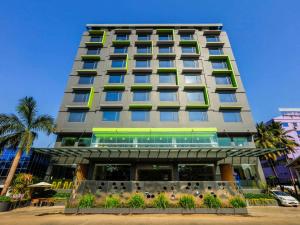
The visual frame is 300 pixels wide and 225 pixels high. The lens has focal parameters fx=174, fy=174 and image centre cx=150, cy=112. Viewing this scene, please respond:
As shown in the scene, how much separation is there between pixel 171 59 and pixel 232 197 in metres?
27.3

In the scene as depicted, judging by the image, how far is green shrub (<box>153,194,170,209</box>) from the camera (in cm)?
1427

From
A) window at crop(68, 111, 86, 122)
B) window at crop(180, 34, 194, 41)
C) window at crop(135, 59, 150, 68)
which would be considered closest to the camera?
window at crop(68, 111, 86, 122)

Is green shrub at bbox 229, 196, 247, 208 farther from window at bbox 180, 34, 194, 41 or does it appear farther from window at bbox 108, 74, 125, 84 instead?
window at bbox 180, 34, 194, 41

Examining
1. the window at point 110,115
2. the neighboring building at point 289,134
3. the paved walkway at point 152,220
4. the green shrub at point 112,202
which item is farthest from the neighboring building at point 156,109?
the neighboring building at point 289,134

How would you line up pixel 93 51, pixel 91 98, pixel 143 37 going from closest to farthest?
pixel 91 98 < pixel 93 51 < pixel 143 37

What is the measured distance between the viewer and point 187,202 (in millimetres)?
14320

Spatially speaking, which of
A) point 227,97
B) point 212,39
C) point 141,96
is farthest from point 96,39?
point 227,97

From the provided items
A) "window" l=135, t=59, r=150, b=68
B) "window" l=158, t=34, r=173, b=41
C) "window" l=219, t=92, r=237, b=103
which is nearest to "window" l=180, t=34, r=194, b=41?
"window" l=158, t=34, r=173, b=41

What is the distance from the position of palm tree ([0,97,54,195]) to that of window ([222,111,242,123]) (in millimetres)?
26332

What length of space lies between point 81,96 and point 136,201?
2215cm

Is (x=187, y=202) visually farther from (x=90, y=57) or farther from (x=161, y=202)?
(x=90, y=57)

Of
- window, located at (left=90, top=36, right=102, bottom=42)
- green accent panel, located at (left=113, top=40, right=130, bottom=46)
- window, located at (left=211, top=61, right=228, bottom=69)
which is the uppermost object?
window, located at (left=90, top=36, right=102, bottom=42)

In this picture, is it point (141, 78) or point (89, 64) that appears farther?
point (89, 64)

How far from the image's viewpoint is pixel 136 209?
46.5 ft
